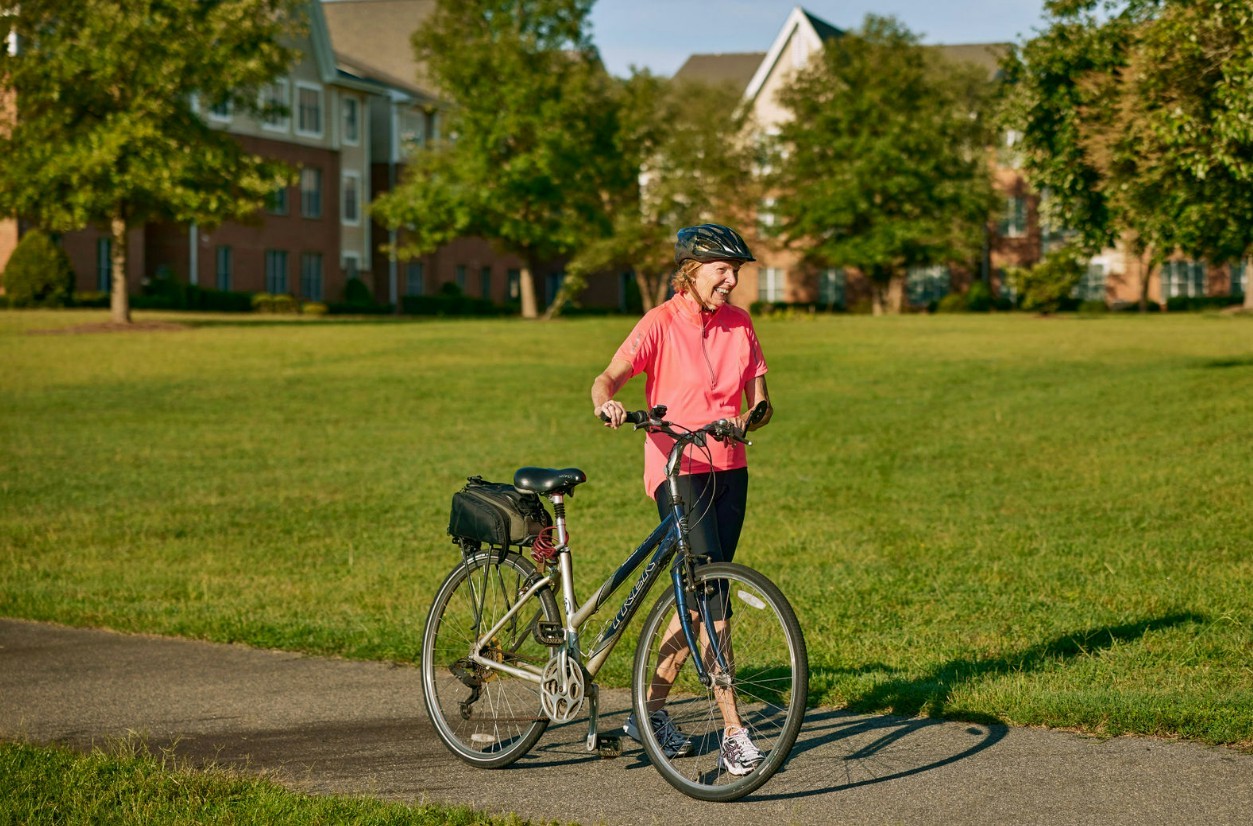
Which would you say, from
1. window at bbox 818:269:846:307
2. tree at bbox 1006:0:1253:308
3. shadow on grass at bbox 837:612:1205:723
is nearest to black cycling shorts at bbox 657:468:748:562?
shadow on grass at bbox 837:612:1205:723

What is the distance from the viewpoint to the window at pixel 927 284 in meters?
70.1

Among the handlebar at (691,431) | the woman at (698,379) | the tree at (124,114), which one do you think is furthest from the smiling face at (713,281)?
the tree at (124,114)

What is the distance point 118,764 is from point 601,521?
24.4ft

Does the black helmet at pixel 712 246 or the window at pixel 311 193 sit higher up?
the window at pixel 311 193

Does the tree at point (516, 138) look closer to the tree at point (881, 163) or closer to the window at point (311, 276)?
the window at point (311, 276)

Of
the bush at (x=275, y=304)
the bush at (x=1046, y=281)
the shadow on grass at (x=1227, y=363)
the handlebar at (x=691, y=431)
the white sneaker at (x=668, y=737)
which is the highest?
the bush at (x=1046, y=281)

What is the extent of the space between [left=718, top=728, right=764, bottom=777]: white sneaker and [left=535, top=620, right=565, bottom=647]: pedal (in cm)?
76

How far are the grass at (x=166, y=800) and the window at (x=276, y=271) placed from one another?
174ft

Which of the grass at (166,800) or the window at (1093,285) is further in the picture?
the window at (1093,285)

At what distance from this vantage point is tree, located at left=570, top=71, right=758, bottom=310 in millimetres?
58906

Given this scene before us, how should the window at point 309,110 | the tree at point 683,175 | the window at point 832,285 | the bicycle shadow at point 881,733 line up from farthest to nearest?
the window at point 832,285 < the tree at point 683,175 < the window at point 309,110 < the bicycle shadow at point 881,733

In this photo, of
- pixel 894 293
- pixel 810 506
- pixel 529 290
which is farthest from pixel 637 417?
pixel 894 293

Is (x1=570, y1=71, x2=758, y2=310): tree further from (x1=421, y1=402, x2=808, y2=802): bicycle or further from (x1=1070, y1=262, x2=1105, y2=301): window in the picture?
(x1=421, y1=402, x2=808, y2=802): bicycle

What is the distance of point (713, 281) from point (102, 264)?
47383 millimetres
